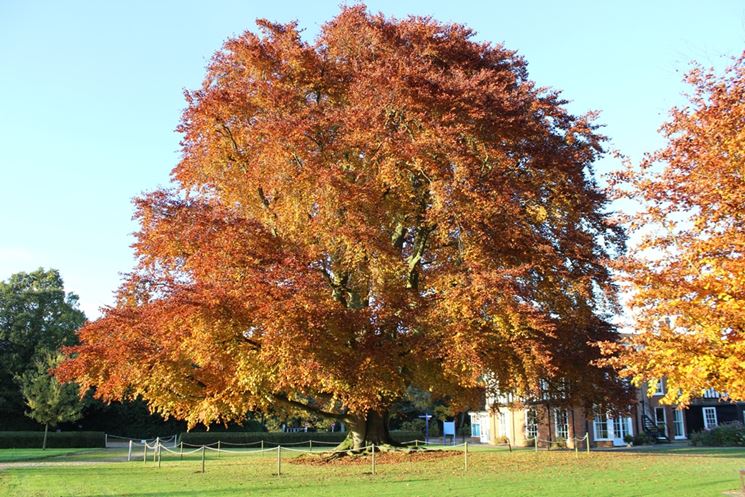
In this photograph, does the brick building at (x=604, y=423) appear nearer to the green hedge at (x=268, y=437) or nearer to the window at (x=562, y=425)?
the window at (x=562, y=425)

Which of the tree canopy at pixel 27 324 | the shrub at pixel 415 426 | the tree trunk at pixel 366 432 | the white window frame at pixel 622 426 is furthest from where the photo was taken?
the shrub at pixel 415 426

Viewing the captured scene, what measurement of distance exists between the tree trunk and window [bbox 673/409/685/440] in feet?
99.6

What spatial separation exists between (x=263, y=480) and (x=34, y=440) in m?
34.5

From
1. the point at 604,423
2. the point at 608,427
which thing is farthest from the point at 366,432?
the point at 608,427

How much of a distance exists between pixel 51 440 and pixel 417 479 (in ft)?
121

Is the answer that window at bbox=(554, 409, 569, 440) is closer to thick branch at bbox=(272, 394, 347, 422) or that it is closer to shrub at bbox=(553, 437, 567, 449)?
shrub at bbox=(553, 437, 567, 449)

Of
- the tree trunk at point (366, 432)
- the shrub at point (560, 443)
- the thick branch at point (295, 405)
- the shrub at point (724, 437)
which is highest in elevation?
the thick branch at point (295, 405)

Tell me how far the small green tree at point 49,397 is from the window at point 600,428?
33.4 metres

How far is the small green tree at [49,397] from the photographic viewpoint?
41.5 metres

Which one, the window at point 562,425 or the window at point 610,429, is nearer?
the window at point 562,425

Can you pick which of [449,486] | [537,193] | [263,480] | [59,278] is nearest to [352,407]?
[263,480]

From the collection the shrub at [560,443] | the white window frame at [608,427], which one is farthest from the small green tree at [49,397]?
the white window frame at [608,427]

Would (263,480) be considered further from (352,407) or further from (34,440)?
(34,440)

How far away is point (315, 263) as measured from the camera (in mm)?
21938
